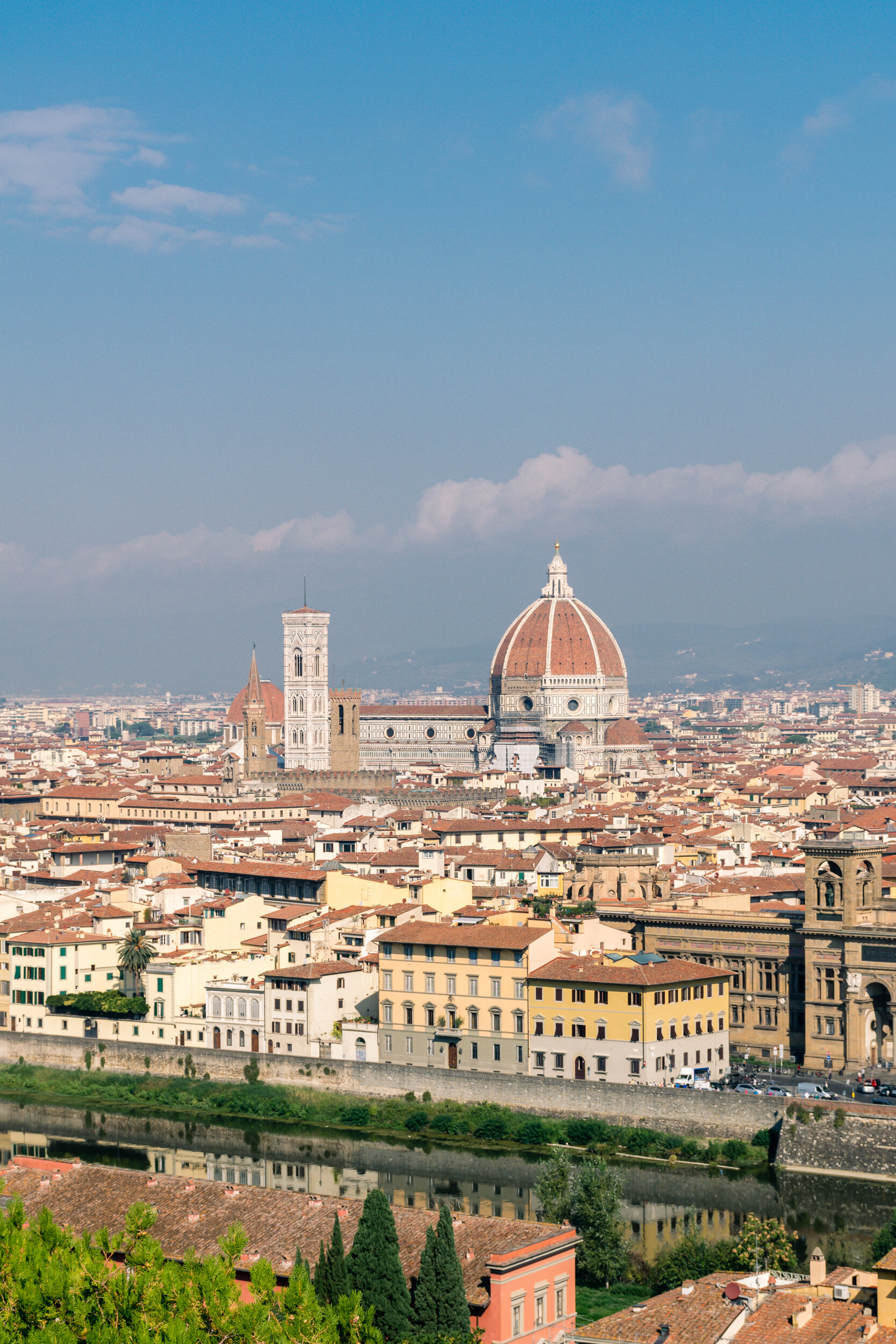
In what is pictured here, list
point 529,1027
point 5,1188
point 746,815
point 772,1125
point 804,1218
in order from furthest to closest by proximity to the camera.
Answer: point 746,815 < point 529,1027 < point 772,1125 < point 804,1218 < point 5,1188

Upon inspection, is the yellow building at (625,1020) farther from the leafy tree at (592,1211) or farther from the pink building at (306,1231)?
the pink building at (306,1231)

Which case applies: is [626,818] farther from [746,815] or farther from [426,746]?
[426,746]

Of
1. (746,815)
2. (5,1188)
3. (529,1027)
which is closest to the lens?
(5,1188)

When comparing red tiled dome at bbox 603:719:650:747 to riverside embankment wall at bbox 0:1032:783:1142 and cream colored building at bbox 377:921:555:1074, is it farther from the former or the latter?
cream colored building at bbox 377:921:555:1074

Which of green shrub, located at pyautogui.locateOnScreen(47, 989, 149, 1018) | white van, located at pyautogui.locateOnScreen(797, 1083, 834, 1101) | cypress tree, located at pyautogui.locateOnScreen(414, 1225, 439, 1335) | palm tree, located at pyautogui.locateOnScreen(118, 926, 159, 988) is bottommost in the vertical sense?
white van, located at pyautogui.locateOnScreen(797, 1083, 834, 1101)

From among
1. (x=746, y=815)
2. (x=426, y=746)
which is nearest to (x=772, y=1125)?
(x=746, y=815)

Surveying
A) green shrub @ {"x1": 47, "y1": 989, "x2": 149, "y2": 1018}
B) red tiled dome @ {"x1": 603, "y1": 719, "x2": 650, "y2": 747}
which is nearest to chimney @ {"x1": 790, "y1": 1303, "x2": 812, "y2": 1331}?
green shrub @ {"x1": 47, "y1": 989, "x2": 149, "y2": 1018}

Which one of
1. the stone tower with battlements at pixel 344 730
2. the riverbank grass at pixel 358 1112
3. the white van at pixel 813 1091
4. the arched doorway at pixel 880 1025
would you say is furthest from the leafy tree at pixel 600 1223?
the stone tower with battlements at pixel 344 730
